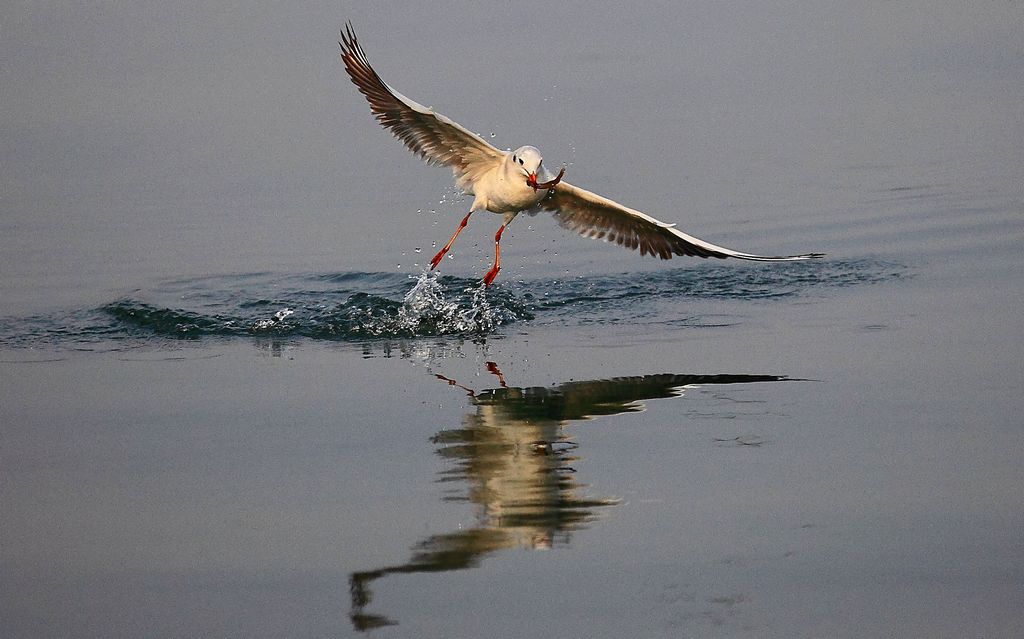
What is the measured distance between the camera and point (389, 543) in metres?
6.59

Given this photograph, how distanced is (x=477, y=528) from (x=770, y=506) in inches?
54.4

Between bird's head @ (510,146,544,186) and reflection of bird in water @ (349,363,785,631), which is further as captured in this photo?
bird's head @ (510,146,544,186)

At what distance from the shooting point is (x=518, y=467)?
7.73 m

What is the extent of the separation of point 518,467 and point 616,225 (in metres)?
5.58

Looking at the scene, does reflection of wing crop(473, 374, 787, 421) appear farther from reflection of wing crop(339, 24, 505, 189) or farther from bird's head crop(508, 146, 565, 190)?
reflection of wing crop(339, 24, 505, 189)

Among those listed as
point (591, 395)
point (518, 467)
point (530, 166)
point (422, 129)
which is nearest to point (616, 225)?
point (530, 166)

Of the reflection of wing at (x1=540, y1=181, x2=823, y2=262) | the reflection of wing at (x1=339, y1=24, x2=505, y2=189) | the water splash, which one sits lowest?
the water splash

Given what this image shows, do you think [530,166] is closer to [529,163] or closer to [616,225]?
[529,163]

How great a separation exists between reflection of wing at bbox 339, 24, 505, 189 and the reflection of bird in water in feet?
9.13

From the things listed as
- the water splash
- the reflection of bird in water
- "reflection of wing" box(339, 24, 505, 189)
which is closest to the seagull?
"reflection of wing" box(339, 24, 505, 189)

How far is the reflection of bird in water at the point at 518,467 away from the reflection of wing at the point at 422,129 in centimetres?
278

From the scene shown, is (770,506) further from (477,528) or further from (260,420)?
(260,420)

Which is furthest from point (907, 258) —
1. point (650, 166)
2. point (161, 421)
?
point (161, 421)

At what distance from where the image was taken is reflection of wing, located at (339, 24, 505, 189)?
12125 millimetres
